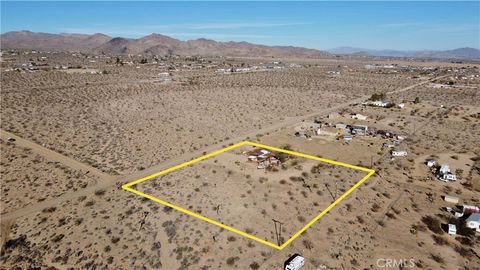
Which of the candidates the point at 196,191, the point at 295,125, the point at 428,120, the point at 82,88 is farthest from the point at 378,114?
the point at 82,88

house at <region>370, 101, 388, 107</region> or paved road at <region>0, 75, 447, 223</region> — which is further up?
house at <region>370, 101, 388, 107</region>

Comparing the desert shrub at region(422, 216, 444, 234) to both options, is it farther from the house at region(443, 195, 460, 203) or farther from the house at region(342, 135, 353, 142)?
the house at region(342, 135, 353, 142)

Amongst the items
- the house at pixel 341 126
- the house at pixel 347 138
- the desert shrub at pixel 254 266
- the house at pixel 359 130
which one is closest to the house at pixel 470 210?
the desert shrub at pixel 254 266

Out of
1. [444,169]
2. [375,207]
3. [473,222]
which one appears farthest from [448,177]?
[375,207]

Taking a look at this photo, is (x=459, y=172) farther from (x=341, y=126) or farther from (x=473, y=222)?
(x=341, y=126)

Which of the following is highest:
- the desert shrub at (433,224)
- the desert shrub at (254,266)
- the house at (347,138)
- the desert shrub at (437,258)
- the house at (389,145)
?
the house at (347,138)

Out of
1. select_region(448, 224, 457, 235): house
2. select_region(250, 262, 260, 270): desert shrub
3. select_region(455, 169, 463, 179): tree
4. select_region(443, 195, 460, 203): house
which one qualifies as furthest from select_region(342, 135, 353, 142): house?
select_region(250, 262, 260, 270): desert shrub

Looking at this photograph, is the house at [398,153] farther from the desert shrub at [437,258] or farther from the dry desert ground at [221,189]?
the desert shrub at [437,258]

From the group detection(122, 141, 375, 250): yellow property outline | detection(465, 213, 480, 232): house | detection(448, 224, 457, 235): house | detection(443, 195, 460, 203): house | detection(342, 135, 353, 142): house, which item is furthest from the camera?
detection(342, 135, 353, 142): house
